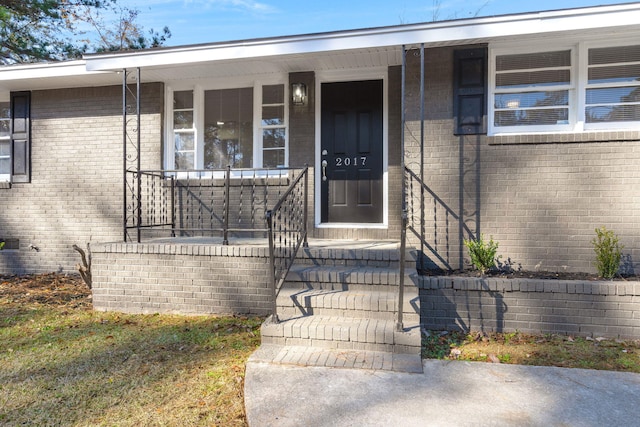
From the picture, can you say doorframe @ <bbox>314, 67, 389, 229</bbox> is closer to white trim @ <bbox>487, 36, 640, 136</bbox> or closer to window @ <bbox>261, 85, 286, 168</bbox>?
window @ <bbox>261, 85, 286, 168</bbox>

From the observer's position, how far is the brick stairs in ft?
9.76

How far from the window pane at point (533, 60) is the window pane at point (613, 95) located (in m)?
0.45

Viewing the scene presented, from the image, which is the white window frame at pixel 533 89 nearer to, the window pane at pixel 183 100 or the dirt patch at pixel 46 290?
the window pane at pixel 183 100

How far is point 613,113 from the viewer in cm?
433

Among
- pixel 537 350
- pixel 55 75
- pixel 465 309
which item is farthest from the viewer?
pixel 55 75

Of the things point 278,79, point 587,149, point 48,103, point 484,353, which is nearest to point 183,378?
point 484,353

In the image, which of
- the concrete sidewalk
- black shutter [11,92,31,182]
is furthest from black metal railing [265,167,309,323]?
black shutter [11,92,31,182]

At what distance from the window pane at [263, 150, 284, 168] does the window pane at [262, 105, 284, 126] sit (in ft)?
1.34

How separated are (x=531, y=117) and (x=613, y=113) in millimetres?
857

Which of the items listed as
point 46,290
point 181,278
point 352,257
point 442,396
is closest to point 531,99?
point 352,257

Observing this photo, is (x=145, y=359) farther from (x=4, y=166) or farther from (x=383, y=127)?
(x=4, y=166)

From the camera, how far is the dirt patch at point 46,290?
480 cm

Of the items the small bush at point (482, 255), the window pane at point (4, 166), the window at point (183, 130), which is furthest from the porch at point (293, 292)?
the window pane at point (4, 166)

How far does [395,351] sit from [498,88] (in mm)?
3278
